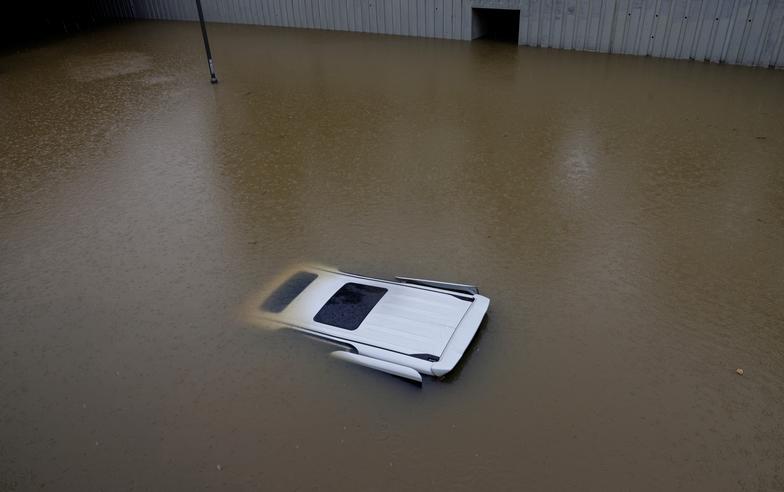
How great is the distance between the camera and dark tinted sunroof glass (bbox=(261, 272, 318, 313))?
12.5ft

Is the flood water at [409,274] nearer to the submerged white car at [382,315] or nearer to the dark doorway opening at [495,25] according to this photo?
the submerged white car at [382,315]

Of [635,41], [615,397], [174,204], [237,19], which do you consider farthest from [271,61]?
[615,397]

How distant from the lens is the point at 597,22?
898 cm

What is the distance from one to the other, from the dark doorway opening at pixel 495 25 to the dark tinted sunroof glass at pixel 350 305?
26.6 ft

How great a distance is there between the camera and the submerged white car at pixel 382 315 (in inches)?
125

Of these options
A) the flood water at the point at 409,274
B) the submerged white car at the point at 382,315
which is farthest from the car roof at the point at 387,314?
the flood water at the point at 409,274

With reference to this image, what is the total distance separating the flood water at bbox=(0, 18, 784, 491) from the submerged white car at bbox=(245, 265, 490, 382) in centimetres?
14

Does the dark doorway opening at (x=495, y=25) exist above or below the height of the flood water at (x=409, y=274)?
above

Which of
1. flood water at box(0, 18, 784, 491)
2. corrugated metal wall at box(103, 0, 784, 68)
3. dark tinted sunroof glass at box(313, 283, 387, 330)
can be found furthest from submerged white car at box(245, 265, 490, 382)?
corrugated metal wall at box(103, 0, 784, 68)

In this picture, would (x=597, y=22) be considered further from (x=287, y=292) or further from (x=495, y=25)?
(x=287, y=292)

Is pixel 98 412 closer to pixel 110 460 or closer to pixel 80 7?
pixel 110 460

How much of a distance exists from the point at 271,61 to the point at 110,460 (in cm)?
838

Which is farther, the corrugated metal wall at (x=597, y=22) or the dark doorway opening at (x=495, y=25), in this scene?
the dark doorway opening at (x=495, y=25)

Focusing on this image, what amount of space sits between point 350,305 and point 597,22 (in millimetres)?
7726
